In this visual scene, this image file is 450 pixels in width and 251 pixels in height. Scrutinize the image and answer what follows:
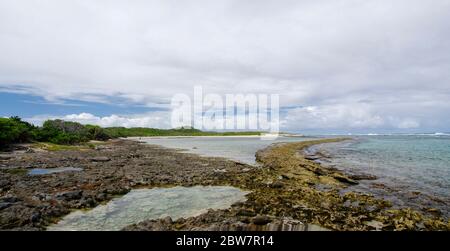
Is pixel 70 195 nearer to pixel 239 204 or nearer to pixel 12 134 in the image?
pixel 239 204

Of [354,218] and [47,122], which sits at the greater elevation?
[47,122]

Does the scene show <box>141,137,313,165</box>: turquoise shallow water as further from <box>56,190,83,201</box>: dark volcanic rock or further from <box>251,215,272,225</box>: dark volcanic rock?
<box>251,215,272,225</box>: dark volcanic rock

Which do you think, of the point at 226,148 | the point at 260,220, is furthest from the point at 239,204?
the point at 226,148

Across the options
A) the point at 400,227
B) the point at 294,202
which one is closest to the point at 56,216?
the point at 294,202

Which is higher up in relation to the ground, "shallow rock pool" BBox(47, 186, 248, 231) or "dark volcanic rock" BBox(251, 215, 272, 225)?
"dark volcanic rock" BBox(251, 215, 272, 225)

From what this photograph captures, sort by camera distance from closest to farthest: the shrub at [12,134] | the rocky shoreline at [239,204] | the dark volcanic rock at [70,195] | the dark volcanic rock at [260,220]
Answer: the dark volcanic rock at [260,220]
the rocky shoreline at [239,204]
the dark volcanic rock at [70,195]
the shrub at [12,134]

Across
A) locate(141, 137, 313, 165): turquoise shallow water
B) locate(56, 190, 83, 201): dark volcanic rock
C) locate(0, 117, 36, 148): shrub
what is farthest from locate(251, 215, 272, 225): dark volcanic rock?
locate(0, 117, 36, 148): shrub

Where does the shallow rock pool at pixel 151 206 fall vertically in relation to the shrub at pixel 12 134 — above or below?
below

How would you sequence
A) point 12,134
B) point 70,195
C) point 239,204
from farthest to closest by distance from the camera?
point 12,134, point 70,195, point 239,204

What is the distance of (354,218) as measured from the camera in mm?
13711

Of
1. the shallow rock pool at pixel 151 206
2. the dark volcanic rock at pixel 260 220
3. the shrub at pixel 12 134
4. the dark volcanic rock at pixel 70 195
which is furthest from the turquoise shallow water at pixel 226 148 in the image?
the shrub at pixel 12 134

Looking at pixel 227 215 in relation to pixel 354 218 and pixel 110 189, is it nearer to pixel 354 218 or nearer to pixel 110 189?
pixel 354 218

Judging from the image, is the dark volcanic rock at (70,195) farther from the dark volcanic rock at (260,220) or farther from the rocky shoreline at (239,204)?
the dark volcanic rock at (260,220)
